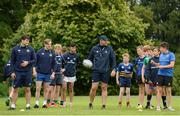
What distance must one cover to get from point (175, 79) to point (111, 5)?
8321 millimetres

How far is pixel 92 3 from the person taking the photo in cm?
3672

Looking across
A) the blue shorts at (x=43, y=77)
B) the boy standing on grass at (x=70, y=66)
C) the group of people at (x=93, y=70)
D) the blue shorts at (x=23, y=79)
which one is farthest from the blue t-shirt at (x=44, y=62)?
the blue shorts at (x=23, y=79)

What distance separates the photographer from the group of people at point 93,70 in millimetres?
16703

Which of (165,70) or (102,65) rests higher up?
(102,65)

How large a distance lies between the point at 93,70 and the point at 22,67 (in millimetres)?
2277

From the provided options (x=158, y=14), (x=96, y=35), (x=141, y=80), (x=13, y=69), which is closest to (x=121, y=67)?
(x=141, y=80)

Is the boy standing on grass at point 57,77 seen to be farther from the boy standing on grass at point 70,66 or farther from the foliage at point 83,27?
the foliage at point 83,27

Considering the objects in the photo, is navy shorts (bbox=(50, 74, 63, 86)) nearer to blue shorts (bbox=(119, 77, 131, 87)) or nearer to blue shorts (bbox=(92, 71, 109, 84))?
blue shorts (bbox=(92, 71, 109, 84))

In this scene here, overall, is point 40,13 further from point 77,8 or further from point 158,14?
point 158,14

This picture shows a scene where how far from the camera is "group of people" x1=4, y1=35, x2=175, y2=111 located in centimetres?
1670

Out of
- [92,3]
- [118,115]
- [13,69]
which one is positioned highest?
[92,3]

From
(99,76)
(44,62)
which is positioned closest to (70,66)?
(44,62)

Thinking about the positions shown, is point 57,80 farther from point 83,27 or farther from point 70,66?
point 83,27

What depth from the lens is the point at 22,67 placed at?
16625 mm
